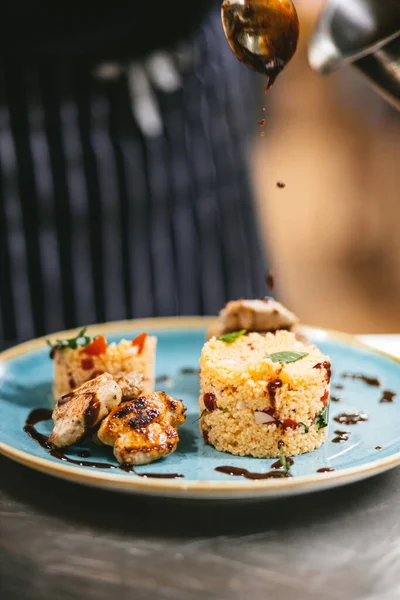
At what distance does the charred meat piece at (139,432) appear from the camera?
149cm

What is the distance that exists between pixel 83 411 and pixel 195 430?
0.36 metres

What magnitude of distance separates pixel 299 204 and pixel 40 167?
431 centimetres

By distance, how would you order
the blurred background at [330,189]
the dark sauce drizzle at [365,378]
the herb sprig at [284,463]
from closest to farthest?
the herb sprig at [284,463], the dark sauce drizzle at [365,378], the blurred background at [330,189]

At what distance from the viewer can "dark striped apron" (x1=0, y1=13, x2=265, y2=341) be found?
2.96 meters

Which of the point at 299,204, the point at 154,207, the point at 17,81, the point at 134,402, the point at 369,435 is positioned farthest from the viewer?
the point at 299,204

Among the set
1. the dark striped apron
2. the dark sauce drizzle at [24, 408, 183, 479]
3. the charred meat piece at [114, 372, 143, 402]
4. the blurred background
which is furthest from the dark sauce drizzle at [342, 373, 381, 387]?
the blurred background

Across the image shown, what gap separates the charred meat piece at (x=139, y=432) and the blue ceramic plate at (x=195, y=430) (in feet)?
0.12

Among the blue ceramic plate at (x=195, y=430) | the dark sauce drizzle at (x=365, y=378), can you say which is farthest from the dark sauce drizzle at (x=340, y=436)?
the dark sauce drizzle at (x=365, y=378)

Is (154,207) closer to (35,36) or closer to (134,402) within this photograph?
(35,36)

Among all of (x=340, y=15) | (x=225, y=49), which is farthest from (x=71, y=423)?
(x=225, y=49)

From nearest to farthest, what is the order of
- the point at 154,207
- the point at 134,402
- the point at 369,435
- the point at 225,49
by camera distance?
the point at 134,402, the point at 369,435, the point at 154,207, the point at 225,49

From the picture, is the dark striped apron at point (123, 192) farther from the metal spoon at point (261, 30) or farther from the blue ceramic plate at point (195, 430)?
the metal spoon at point (261, 30)

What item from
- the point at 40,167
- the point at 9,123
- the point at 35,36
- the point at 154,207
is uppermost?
the point at 35,36

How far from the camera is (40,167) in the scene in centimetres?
296
